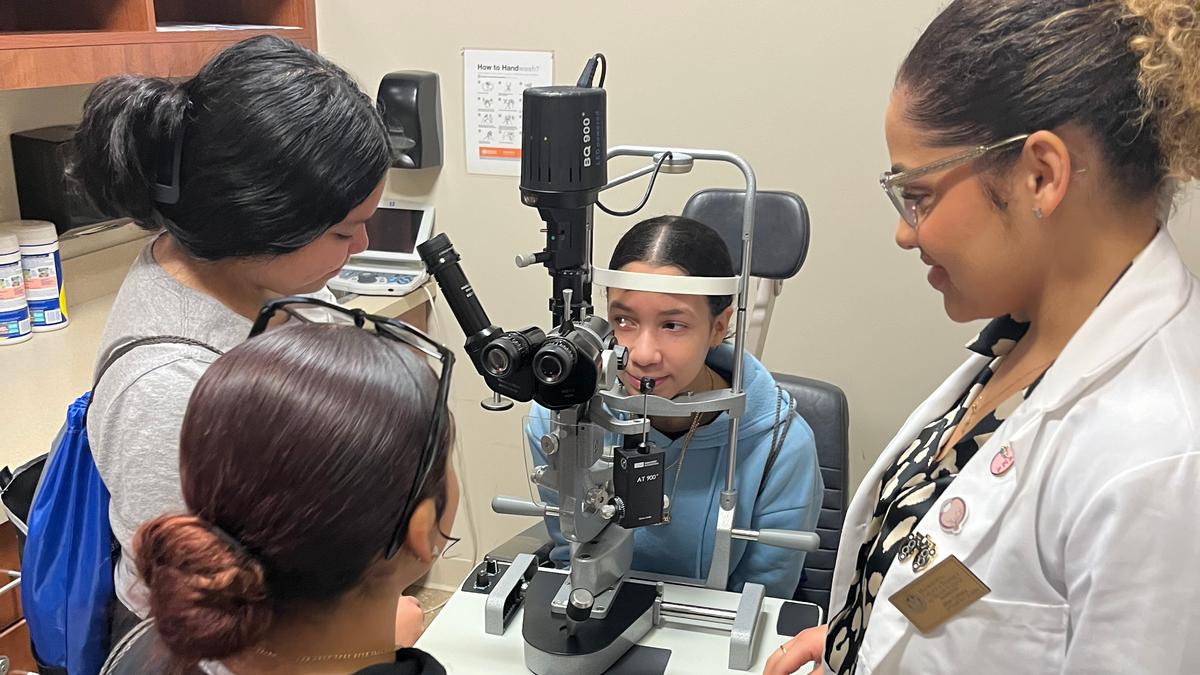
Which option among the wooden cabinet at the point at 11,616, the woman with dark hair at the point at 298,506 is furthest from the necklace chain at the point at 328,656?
the wooden cabinet at the point at 11,616

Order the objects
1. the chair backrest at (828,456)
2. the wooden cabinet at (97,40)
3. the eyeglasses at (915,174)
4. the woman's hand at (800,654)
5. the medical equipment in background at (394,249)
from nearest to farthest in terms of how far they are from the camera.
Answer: the eyeglasses at (915,174)
the woman's hand at (800,654)
the wooden cabinet at (97,40)
the chair backrest at (828,456)
the medical equipment in background at (394,249)

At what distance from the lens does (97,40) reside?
1.91 meters

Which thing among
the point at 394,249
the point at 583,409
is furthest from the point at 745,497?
the point at 394,249

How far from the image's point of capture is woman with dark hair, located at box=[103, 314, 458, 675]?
2.45ft

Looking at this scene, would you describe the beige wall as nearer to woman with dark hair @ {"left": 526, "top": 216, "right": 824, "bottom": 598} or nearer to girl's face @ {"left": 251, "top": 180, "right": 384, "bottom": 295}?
woman with dark hair @ {"left": 526, "top": 216, "right": 824, "bottom": 598}

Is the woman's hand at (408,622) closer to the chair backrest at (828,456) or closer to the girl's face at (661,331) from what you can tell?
the girl's face at (661,331)

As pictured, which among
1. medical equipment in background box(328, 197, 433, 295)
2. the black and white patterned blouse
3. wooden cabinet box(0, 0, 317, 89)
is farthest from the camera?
medical equipment in background box(328, 197, 433, 295)

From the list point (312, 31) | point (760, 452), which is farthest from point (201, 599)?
point (312, 31)

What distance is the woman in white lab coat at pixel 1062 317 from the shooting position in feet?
2.57

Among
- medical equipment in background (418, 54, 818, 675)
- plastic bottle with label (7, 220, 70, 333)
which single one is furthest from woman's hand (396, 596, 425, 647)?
plastic bottle with label (7, 220, 70, 333)

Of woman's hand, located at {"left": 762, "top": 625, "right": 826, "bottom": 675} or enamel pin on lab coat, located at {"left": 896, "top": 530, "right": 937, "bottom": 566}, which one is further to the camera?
woman's hand, located at {"left": 762, "top": 625, "right": 826, "bottom": 675}

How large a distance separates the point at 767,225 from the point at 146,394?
3.61 feet

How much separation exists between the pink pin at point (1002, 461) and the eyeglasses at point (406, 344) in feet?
1.64

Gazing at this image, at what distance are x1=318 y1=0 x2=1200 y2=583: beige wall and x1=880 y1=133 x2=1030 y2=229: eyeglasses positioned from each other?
1395 millimetres
